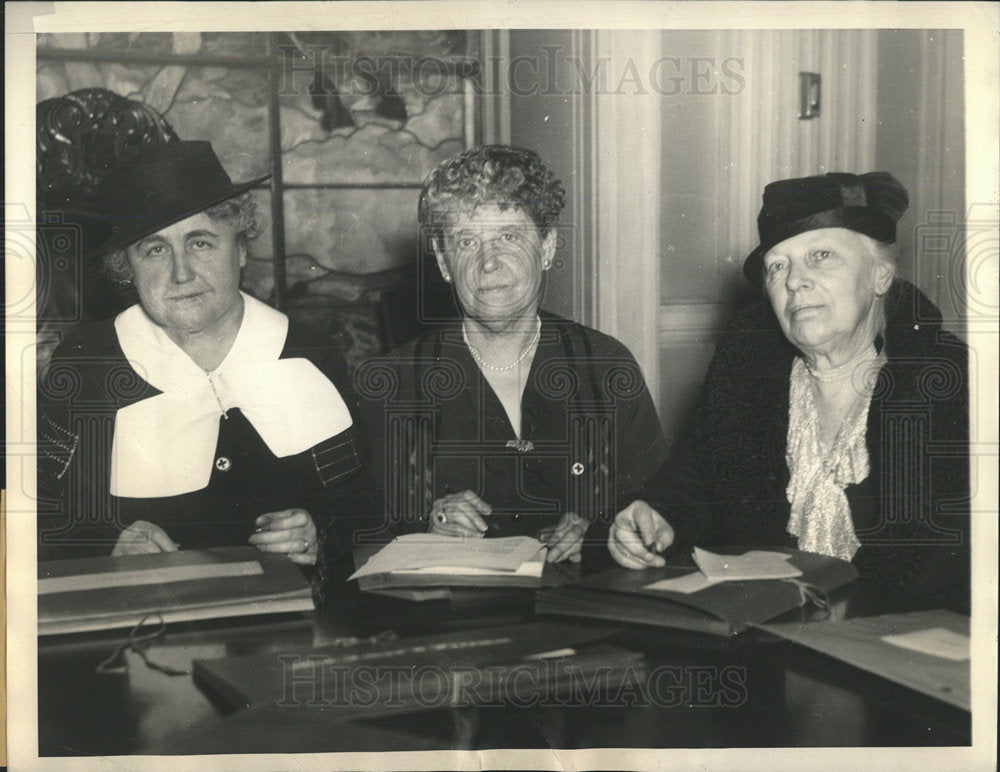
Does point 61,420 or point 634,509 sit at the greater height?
point 61,420

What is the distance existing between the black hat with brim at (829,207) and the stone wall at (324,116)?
0.59 meters

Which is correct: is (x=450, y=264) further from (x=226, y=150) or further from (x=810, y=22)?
(x=810, y=22)

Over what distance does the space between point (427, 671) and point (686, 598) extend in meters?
0.47

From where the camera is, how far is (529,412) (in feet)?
6.26

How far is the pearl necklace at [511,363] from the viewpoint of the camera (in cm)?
191

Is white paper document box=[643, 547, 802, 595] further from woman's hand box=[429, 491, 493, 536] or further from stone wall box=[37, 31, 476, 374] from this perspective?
stone wall box=[37, 31, 476, 374]

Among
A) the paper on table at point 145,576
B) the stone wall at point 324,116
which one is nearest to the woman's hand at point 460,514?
the paper on table at point 145,576

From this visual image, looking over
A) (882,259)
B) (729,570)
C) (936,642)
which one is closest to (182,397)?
(729,570)

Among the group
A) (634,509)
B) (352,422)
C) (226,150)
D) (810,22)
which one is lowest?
(634,509)

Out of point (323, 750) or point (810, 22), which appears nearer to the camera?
point (323, 750)

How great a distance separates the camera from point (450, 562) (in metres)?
1.78

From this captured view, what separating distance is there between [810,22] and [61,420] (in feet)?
5.22

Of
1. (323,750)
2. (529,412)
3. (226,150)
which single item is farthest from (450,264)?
(323,750)

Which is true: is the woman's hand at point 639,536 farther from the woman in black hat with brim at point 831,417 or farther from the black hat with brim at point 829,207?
the black hat with brim at point 829,207
